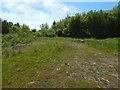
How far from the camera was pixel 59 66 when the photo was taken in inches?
682

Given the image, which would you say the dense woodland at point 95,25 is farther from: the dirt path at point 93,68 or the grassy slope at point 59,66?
the dirt path at point 93,68

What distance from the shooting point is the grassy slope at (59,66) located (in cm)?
1509

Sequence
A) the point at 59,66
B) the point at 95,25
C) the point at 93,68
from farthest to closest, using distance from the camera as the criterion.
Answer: the point at 95,25 → the point at 59,66 → the point at 93,68

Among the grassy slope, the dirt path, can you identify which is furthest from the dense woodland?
the dirt path

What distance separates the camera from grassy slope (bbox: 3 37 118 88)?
1509 centimetres

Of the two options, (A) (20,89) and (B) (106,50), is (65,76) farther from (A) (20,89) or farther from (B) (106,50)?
(B) (106,50)

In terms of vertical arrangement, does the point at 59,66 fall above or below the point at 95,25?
below

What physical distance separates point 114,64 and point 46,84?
5731 mm

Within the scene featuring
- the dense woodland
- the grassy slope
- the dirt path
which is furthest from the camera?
the dense woodland

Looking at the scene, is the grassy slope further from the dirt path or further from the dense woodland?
the dense woodland

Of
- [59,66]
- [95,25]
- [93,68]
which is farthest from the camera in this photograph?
[95,25]

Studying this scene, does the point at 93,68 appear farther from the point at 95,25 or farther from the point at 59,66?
the point at 95,25

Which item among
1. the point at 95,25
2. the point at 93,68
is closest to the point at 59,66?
the point at 93,68

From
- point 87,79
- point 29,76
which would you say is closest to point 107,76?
point 87,79
